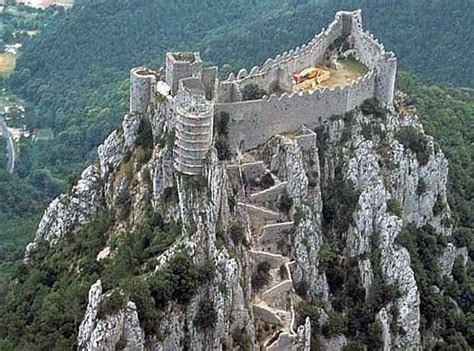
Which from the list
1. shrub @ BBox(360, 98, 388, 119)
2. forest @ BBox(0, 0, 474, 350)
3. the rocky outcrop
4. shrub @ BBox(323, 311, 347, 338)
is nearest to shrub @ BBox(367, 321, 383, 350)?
forest @ BBox(0, 0, 474, 350)

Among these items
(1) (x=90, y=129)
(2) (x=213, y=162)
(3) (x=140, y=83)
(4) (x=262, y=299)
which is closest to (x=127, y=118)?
(3) (x=140, y=83)

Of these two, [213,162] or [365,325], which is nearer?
[213,162]

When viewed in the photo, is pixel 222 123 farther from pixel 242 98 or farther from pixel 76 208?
pixel 76 208

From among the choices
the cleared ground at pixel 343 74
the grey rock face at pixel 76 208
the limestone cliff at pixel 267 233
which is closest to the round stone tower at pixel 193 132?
the limestone cliff at pixel 267 233

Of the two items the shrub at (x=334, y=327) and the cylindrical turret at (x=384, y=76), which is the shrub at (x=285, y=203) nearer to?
the shrub at (x=334, y=327)

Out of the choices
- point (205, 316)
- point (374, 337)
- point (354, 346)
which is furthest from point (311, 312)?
point (205, 316)

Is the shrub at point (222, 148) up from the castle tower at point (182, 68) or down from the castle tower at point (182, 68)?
down

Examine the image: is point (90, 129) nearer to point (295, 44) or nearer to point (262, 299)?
point (295, 44)

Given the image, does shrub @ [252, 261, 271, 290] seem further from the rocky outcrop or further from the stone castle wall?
the rocky outcrop
